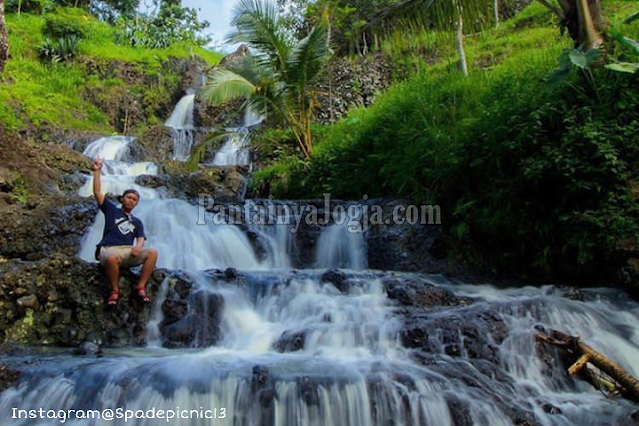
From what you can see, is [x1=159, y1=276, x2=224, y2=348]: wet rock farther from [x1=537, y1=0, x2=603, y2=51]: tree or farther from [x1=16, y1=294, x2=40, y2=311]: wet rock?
[x1=537, y1=0, x2=603, y2=51]: tree

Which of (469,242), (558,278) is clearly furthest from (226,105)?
(558,278)

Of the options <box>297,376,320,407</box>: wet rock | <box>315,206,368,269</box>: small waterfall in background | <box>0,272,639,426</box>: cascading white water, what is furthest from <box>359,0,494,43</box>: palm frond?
<box>297,376,320,407</box>: wet rock

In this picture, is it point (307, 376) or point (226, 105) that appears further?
point (226, 105)

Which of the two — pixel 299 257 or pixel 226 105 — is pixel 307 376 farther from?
pixel 226 105

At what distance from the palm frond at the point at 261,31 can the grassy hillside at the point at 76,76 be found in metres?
9.21

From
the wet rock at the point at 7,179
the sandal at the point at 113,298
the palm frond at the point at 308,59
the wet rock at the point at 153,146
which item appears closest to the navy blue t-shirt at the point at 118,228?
the sandal at the point at 113,298

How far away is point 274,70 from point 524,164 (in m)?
6.57

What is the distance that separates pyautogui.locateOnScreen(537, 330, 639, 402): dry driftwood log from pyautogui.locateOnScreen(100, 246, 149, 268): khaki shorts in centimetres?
396

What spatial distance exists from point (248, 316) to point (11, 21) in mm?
24525

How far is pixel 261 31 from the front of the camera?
34.3ft

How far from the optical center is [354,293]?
5.55 metres

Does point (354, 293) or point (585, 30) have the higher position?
point (585, 30)

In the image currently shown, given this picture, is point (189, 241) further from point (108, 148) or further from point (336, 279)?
point (108, 148)

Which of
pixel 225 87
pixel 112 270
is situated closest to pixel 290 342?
pixel 112 270
